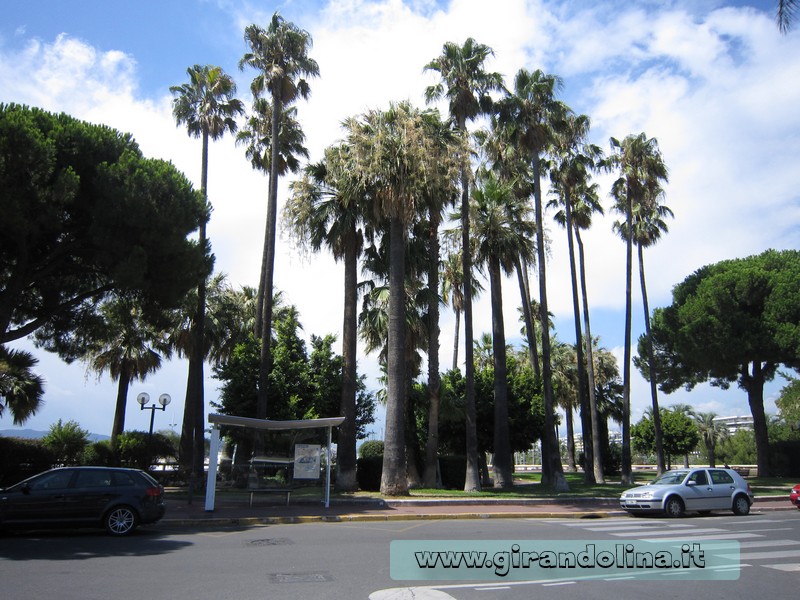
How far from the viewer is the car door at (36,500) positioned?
12.4 m

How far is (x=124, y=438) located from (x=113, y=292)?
10.7 metres

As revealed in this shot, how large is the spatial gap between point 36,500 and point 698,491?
17595 mm

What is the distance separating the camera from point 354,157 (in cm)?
2259

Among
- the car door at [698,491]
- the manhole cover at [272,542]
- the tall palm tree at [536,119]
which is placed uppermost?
the tall palm tree at [536,119]

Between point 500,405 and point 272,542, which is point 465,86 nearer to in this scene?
point 500,405

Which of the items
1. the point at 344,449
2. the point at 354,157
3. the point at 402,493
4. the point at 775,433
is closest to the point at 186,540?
the point at 402,493

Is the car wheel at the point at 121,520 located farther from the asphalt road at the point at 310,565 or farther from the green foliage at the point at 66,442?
the green foliage at the point at 66,442

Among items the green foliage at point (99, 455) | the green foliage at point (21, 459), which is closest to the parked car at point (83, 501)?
the green foliage at point (21, 459)

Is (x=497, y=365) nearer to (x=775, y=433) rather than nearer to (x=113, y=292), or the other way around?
(x=113, y=292)

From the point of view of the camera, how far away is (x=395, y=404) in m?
21.7

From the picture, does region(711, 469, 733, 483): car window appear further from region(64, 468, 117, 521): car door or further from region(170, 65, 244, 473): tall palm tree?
region(170, 65, 244, 473): tall palm tree

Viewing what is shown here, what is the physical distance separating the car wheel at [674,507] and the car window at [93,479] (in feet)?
49.2

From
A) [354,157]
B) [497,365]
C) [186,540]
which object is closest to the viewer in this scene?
[186,540]

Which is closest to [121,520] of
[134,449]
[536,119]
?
[134,449]
